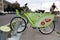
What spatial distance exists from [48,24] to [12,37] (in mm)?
2361

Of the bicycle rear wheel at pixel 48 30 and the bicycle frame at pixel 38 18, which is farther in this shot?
the bicycle rear wheel at pixel 48 30

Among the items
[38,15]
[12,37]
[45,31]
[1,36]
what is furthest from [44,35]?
[1,36]

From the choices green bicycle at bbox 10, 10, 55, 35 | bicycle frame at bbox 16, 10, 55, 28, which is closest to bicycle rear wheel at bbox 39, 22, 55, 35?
green bicycle at bbox 10, 10, 55, 35

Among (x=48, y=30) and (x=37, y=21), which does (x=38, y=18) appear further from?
(x=48, y=30)

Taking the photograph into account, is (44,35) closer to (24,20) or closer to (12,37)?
(24,20)

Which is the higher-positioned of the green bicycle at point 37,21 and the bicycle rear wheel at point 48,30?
the green bicycle at point 37,21

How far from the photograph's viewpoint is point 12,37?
9828 mm

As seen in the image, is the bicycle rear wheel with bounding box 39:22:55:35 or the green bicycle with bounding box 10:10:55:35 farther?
the bicycle rear wheel with bounding box 39:22:55:35

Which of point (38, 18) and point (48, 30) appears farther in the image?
point (48, 30)

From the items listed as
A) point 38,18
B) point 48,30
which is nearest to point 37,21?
point 38,18

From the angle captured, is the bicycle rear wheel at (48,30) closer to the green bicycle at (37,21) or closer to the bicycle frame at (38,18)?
the green bicycle at (37,21)

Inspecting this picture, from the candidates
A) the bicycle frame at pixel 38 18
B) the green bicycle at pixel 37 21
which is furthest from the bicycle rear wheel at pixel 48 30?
the bicycle frame at pixel 38 18

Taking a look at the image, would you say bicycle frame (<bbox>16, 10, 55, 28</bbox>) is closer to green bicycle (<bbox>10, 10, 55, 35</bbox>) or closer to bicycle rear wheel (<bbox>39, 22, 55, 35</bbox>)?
green bicycle (<bbox>10, 10, 55, 35</bbox>)

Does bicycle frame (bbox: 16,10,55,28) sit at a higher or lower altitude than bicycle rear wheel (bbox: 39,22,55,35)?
higher
